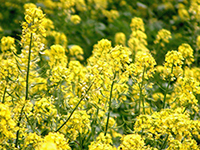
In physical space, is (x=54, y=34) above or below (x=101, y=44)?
above

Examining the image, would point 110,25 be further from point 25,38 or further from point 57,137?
point 57,137

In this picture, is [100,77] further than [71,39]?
No

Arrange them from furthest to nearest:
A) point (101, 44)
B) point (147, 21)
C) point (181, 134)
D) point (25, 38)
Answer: point (147, 21) < point (101, 44) < point (25, 38) < point (181, 134)

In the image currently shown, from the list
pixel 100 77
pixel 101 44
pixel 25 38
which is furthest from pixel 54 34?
pixel 100 77

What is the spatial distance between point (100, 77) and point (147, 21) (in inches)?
315

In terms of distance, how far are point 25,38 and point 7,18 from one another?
572 cm

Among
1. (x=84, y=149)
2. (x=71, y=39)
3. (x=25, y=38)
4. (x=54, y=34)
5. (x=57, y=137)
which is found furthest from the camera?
(x=71, y=39)

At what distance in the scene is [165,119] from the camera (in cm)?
249

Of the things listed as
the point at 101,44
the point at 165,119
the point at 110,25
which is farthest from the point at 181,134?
the point at 110,25

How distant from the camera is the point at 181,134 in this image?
2.41 meters

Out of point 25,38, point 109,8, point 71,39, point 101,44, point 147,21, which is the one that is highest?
point 109,8

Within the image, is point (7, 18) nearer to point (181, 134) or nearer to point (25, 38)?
point (25, 38)

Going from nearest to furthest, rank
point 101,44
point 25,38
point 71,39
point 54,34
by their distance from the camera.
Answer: point 25,38
point 101,44
point 54,34
point 71,39

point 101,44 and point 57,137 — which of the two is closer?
point 57,137
